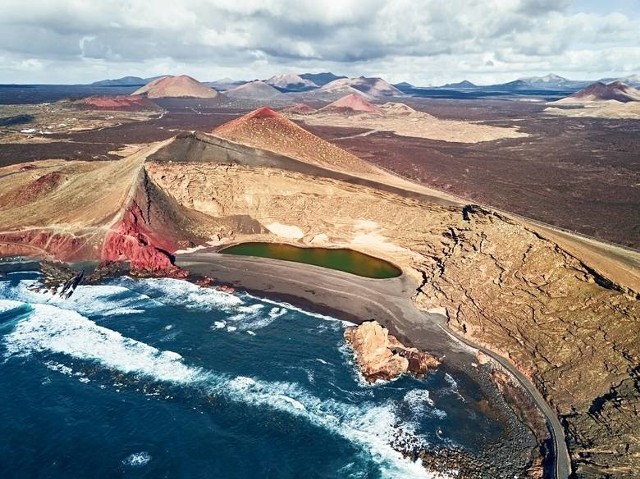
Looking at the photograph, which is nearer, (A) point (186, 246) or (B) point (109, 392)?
(B) point (109, 392)

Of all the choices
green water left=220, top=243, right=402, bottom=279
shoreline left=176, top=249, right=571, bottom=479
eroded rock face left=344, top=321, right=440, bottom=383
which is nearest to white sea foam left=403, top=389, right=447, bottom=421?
eroded rock face left=344, top=321, right=440, bottom=383

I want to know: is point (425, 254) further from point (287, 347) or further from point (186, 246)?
point (186, 246)

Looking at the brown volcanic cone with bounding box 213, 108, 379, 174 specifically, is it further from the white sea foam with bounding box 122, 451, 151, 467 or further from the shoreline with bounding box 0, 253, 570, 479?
the white sea foam with bounding box 122, 451, 151, 467

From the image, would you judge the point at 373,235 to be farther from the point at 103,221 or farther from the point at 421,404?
the point at 103,221

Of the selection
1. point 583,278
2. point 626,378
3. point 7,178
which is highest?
point 7,178

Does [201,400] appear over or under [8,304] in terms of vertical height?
under

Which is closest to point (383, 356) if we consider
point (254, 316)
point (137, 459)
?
point (254, 316)

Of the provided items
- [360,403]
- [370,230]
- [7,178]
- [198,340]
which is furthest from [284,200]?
[7,178]

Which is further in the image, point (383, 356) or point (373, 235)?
point (373, 235)
